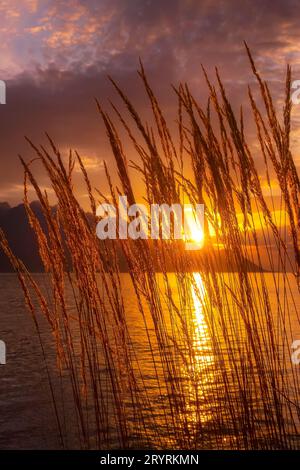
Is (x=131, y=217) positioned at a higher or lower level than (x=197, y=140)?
lower

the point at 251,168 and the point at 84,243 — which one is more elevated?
the point at 251,168

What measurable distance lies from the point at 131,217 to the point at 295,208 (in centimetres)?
83

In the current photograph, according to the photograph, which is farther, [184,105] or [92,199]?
[92,199]

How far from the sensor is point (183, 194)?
249 centimetres

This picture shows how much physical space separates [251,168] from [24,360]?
18202mm
